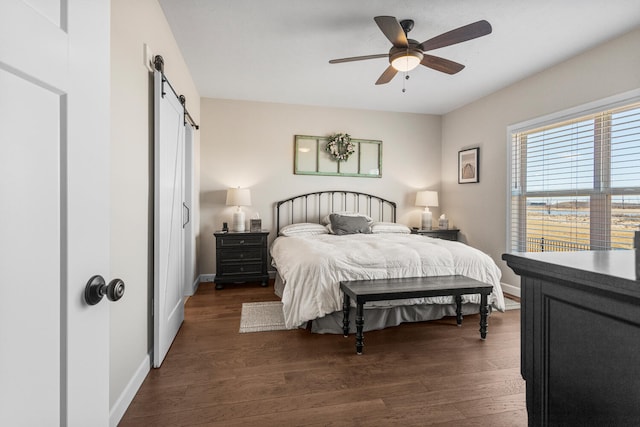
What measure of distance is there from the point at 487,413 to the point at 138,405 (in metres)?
1.94

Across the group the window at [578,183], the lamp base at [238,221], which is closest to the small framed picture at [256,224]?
the lamp base at [238,221]

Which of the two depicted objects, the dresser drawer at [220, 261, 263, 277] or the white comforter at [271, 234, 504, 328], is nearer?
the white comforter at [271, 234, 504, 328]

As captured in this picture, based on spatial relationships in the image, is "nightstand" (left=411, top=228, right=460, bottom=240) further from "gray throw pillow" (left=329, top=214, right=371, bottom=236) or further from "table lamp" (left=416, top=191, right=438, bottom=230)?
"gray throw pillow" (left=329, top=214, right=371, bottom=236)

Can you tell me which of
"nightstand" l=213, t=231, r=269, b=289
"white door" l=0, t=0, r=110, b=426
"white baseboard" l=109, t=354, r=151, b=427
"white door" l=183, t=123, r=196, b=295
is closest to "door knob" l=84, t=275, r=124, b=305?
"white door" l=0, t=0, r=110, b=426

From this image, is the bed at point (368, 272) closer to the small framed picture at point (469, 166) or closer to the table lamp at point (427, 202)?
the table lamp at point (427, 202)

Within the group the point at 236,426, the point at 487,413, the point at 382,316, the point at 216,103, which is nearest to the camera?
the point at 236,426

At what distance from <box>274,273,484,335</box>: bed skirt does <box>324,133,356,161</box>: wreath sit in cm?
273

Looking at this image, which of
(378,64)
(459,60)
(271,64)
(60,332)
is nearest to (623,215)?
(459,60)

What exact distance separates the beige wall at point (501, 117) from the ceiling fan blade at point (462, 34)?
1596 mm

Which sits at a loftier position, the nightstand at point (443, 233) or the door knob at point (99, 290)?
the door knob at point (99, 290)

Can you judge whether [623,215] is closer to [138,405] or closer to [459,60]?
[459,60]

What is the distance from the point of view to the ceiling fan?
7.29 feet

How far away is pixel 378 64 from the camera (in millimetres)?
3428

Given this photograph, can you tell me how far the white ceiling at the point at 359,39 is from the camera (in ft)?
8.00
